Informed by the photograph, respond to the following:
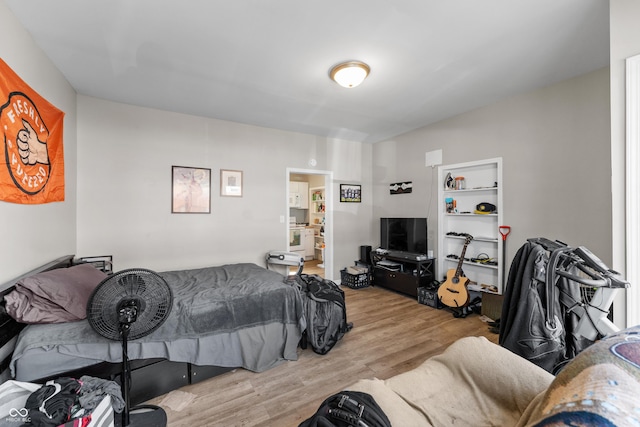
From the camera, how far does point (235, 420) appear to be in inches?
69.7

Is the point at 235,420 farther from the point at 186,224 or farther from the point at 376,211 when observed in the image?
the point at 376,211

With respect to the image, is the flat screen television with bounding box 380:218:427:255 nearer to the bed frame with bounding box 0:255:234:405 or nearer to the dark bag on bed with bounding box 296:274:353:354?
the dark bag on bed with bounding box 296:274:353:354

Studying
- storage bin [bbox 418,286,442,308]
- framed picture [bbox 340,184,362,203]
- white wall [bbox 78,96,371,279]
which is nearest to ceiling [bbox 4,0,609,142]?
white wall [bbox 78,96,371,279]

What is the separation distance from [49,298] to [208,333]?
1.05 meters

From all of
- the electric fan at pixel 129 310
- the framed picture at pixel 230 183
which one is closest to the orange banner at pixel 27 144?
the electric fan at pixel 129 310

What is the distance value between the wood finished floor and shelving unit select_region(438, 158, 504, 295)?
62 centimetres

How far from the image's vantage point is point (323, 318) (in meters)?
2.64

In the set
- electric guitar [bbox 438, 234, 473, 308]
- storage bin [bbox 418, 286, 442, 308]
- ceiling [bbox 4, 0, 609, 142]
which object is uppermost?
ceiling [bbox 4, 0, 609, 142]

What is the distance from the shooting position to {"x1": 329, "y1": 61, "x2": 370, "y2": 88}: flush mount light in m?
2.42

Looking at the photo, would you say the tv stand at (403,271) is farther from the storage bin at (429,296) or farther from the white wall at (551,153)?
the white wall at (551,153)

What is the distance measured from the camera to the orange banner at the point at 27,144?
67.6 inches

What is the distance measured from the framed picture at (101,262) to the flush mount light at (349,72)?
3.11 meters

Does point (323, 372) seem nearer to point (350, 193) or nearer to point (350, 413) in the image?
point (350, 413)

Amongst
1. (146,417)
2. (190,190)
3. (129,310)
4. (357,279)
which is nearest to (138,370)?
(146,417)
